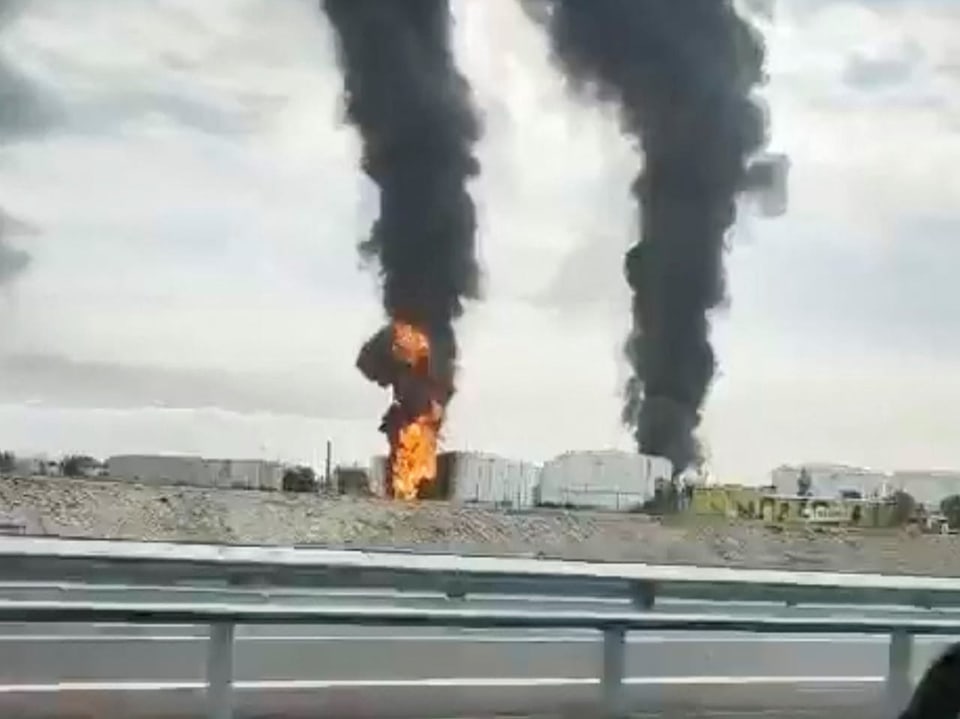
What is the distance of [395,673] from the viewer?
8297mm

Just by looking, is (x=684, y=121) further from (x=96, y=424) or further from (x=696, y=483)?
(x=96, y=424)

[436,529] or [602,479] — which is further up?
[602,479]

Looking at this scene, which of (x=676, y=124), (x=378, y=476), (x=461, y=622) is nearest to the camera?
(x=461, y=622)

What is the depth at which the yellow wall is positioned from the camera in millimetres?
12898

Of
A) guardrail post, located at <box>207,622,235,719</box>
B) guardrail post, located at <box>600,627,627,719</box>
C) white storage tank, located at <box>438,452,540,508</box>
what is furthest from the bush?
guardrail post, located at <box>207,622,235,719</box>

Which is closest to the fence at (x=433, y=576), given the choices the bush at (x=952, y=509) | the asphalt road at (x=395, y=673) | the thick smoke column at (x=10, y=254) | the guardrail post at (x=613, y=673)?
the asphalt road at (x=395, y=673)

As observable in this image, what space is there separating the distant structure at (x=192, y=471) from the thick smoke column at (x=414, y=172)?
1367mm

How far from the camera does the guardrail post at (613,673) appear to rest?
5.66 m

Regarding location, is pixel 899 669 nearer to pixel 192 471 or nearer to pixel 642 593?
pixel 642 593

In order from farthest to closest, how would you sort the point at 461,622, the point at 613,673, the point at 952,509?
the point at 952,509 → the point at 613,673 → the point at 461,622

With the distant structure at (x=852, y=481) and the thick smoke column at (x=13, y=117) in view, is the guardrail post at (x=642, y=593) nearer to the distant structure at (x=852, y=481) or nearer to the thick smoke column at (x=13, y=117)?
the distant structure at (x=852, y=481)

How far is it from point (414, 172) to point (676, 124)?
2.03m

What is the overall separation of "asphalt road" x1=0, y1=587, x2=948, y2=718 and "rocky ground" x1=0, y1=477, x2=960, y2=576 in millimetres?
2160


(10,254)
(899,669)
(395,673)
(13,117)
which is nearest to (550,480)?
(10,254)
